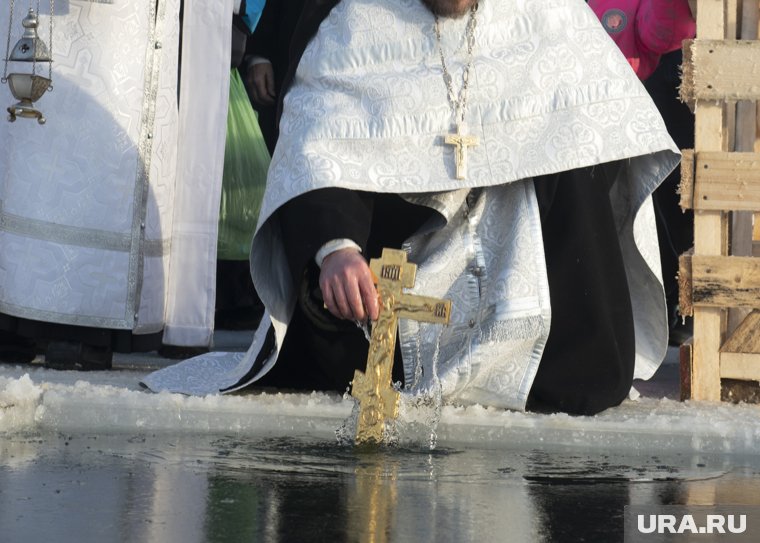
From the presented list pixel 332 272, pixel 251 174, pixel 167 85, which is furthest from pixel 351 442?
pixel 251 174

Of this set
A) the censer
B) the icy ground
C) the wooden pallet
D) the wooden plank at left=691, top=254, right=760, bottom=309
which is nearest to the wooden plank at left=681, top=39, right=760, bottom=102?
the wooden pallet

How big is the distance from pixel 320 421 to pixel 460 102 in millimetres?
1047

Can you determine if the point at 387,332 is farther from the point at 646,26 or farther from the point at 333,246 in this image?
the point at 646,26

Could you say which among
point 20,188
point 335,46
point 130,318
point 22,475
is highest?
point 335,46

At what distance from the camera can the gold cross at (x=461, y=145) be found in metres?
4.28

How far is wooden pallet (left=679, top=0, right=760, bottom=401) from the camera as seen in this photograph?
456cm

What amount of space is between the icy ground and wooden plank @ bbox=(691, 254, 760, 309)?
45 cm

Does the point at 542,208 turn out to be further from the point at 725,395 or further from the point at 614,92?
the point at 725,395

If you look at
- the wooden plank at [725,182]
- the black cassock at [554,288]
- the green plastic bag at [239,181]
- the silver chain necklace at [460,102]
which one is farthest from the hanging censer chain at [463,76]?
the green plastic bag at [239,181]

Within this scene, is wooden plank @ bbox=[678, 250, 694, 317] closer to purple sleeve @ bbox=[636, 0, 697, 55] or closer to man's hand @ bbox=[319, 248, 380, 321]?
man's hand @ bbox=[319, 248, 380, 321]

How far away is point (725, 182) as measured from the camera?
4.58 meters

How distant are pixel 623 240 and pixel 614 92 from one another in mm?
518

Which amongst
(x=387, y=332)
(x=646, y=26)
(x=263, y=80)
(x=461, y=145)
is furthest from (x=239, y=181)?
(x=387, y=332)

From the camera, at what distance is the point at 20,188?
528 cm
